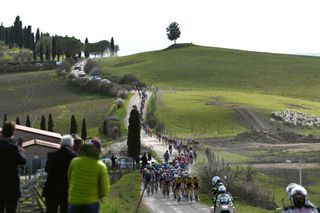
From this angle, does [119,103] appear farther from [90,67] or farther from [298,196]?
[298,196]

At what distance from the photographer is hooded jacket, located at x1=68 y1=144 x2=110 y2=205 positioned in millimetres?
9492

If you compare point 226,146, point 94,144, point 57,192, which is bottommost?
point 226,146

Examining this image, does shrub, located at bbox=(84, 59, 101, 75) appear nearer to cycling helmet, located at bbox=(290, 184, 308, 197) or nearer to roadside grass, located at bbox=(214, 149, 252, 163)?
roadside grass, located at bbox=(214, 149, 252, 163)

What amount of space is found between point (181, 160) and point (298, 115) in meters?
55.5

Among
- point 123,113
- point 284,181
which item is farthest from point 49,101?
point 284,181

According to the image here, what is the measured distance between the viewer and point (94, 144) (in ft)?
33.9

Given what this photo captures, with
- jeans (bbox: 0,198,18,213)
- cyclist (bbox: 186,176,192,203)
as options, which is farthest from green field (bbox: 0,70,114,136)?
jeans (bbox: 0,198,18,213)

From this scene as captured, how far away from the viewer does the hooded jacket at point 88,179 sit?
31.1 ft

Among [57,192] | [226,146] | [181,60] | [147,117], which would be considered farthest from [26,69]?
[57,192]

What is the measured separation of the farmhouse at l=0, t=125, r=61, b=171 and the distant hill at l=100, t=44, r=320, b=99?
71137 mm

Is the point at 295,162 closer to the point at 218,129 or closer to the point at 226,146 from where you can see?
the point at 226,146

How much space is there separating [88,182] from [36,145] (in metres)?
50.2

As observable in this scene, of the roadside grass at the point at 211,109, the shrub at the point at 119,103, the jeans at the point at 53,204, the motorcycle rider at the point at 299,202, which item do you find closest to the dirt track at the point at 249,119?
the roadside grass at the point at 211,109

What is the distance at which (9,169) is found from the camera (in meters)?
10.5
